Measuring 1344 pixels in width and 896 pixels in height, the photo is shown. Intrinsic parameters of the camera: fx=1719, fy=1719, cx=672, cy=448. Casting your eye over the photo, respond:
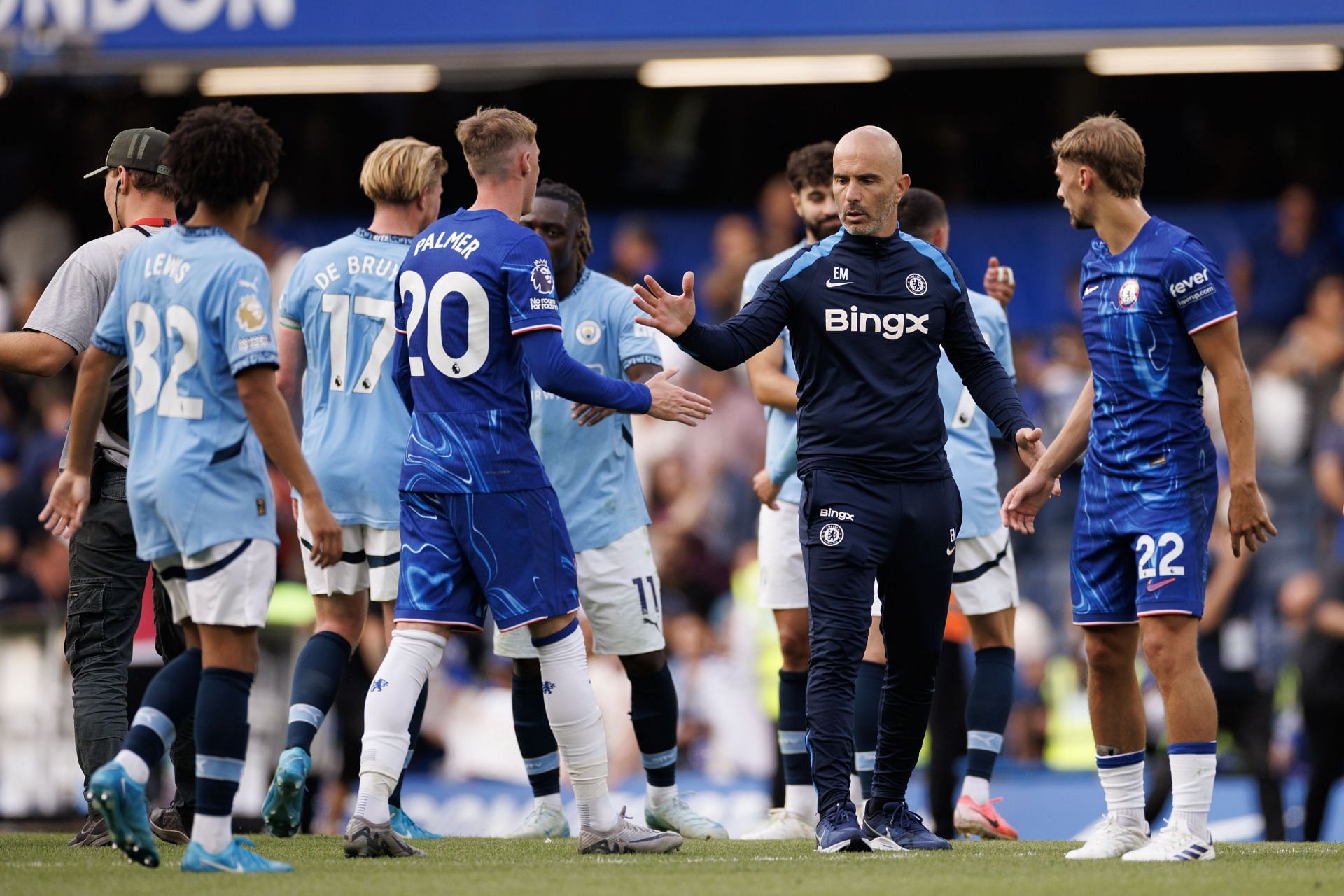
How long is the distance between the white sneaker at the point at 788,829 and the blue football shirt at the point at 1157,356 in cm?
220

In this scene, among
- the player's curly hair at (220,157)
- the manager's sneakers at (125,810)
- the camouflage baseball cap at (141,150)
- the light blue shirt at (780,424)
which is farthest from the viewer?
the light blue shirt at (780,424)

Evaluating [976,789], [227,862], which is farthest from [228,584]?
[976,789]

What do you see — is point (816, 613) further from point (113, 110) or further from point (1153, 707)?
point (113, 110)

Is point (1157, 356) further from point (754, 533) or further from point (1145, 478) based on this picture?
point (754, 533)

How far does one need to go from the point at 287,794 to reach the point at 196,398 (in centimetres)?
158

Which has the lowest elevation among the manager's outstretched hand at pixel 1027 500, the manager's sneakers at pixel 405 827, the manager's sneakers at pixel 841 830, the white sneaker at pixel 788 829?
the white sneaker at pixel 788 829

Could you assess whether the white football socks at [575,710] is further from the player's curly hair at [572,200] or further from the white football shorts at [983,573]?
the white football shorts at [983,573]

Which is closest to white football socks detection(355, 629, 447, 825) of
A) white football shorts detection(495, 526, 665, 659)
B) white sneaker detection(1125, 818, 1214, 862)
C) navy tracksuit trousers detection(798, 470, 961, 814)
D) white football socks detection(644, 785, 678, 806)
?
navy tracksuit trousers detection(798, 470, 961, 814)

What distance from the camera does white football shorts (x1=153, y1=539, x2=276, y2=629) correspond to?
16.9ft

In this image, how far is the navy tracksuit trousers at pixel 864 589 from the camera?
568 centimetres

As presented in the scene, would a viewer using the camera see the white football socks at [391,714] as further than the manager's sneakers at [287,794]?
No

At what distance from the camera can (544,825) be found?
285 inches

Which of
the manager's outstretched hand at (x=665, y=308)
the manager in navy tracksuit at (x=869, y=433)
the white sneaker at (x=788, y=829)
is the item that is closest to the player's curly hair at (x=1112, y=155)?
the manager in navy tracksuit at (x=869, y=433)

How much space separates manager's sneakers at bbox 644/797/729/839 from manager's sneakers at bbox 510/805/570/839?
36 cm
